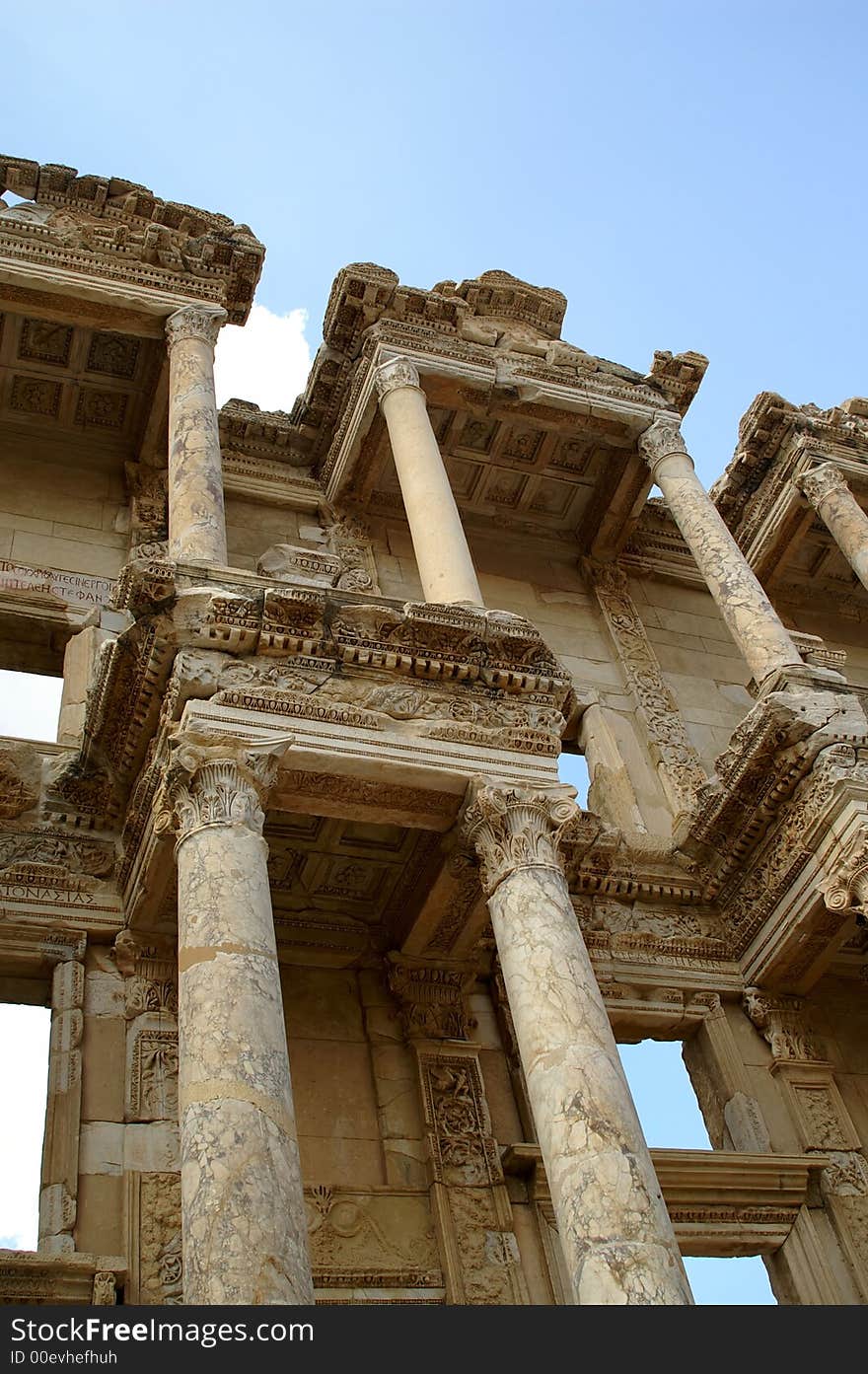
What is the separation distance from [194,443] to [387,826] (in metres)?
4.22

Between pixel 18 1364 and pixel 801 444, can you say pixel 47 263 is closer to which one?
pixel 801 444

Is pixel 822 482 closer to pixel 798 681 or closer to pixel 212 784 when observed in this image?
pixel 798 681

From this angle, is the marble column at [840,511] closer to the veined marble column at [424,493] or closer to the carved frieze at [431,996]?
the veined marble column at [424,493]

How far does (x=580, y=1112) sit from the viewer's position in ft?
28.0

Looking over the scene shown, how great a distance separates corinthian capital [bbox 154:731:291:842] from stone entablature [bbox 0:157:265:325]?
7.44 metres

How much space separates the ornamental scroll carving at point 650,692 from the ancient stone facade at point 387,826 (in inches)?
2.4

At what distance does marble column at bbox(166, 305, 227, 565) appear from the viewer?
1193 cm

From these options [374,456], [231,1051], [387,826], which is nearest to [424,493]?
[374,456]

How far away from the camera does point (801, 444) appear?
1819 centimetres

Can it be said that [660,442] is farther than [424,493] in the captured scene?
Yes

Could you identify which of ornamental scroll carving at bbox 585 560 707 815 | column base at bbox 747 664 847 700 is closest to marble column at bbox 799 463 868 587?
ornamental scroll carving at bbox 585 560 707 815

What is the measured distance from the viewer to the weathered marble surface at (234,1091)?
7070 mm

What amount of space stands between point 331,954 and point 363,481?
6985 millimetres

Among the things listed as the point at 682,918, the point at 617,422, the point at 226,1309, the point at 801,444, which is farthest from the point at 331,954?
the point at 801,444
